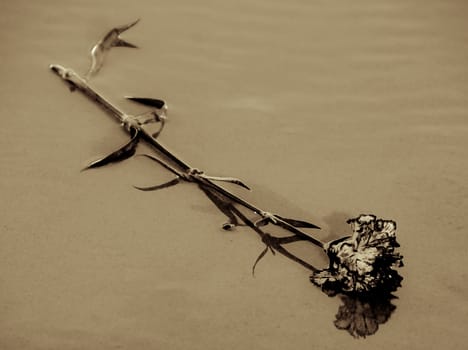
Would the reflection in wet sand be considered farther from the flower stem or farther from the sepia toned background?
the flower stem

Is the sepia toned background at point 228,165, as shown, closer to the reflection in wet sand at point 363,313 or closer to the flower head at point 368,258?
the reflection in wet sand at point 363,313

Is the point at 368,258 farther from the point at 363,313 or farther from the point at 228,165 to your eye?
the point at 228,165

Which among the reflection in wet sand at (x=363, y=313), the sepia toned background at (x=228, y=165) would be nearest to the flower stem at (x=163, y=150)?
the sepia toned background at (x=228, y=165)

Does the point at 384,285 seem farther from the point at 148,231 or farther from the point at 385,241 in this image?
the point at 148,231

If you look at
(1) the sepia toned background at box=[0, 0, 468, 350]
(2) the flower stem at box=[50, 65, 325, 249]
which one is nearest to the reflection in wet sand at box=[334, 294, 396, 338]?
(1) the sepia toned background at box=[0, 0, 468, 350]

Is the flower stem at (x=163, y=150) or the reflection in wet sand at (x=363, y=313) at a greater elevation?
the flower stem at (x=163, y=150)

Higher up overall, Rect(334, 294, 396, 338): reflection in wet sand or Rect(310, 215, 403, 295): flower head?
Rect(310, 215, 403, 295): flower head
